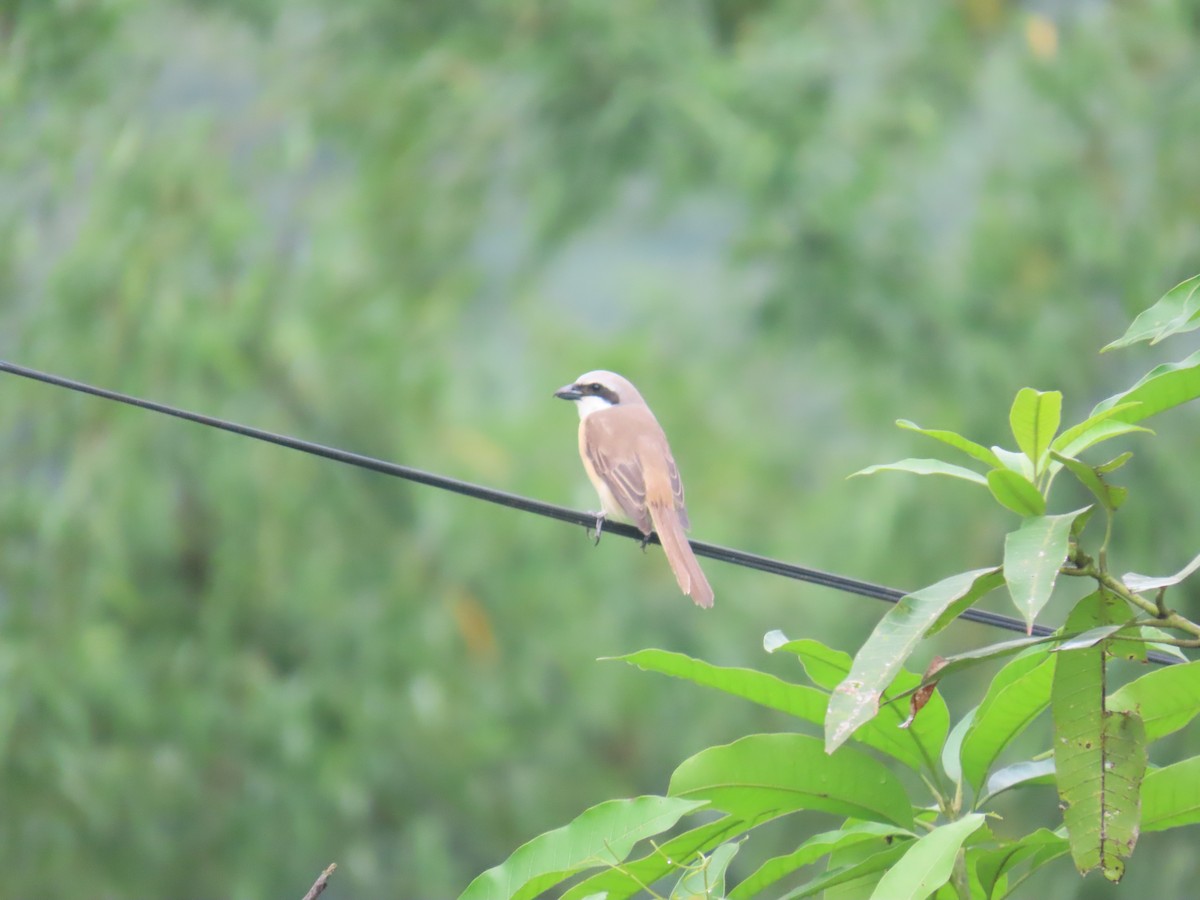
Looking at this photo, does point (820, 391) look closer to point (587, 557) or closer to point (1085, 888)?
point (587, 557)

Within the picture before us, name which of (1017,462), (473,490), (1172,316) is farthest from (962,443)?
(473,490)

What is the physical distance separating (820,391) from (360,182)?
3463 mm

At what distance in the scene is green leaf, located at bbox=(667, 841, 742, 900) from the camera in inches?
85.9

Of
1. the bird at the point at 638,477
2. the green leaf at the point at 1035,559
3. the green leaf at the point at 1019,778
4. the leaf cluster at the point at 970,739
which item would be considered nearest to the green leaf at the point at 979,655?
the leaf cluster at the point at 970,739

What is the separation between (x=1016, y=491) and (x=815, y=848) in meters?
0.66

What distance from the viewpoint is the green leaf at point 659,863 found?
7.38ft

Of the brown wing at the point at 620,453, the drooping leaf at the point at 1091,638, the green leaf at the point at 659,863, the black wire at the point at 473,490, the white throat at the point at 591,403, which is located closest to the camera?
the drooping leaf at the point at 1091,638

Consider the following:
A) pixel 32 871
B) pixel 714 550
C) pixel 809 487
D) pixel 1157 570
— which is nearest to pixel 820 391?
pixel 809 487

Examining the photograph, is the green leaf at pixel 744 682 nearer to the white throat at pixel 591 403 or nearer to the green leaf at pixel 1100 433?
the green leaf at pixel 1100 433

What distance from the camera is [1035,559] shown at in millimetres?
1886

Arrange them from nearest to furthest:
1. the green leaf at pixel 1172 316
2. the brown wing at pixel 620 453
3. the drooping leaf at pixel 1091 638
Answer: the drooping leaf at pixel 1091 638 < the green leaf at pixel 1172 316 < the brown wing at pixel 620 453

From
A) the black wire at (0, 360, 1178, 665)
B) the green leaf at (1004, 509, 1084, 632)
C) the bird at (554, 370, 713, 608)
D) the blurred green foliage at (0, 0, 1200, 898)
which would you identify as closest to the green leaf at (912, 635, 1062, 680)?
the green leaf at (1004, 509, 1084, 632)

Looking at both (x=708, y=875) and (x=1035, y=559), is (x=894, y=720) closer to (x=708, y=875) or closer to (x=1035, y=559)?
(x=708, y=875)

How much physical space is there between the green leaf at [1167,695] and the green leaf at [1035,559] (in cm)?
41
